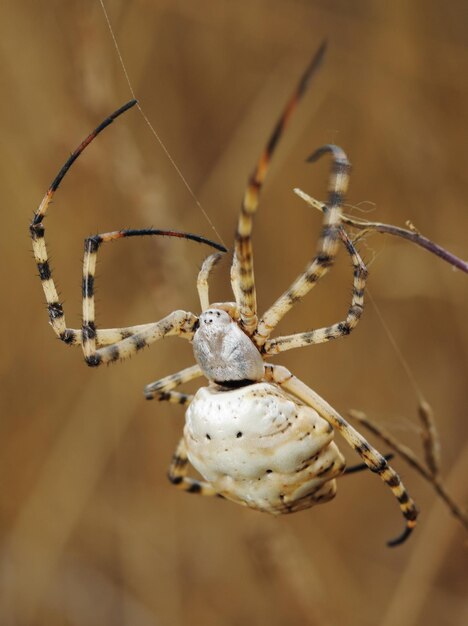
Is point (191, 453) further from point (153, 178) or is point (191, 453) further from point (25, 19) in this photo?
point (25, 19)

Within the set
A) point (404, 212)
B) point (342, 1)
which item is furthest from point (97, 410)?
point (342, 1)

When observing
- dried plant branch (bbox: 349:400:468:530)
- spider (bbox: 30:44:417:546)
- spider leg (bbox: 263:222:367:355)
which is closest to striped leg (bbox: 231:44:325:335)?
spider (bbox: 30:44:417:546)

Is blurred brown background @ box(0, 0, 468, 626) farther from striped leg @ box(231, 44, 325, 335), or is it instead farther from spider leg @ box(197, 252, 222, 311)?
striped leg @ box(231, 44, 325, 335)

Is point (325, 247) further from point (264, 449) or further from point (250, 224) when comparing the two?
point (264, 449)

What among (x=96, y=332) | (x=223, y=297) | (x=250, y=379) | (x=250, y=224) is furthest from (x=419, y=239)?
(x=223, y=297)

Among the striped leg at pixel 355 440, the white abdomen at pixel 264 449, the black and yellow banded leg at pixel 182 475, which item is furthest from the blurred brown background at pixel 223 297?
the white abdomen at pixel 264 449

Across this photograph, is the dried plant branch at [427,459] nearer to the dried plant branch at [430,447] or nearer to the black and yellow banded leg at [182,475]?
the dried plant branch at [430,447]
